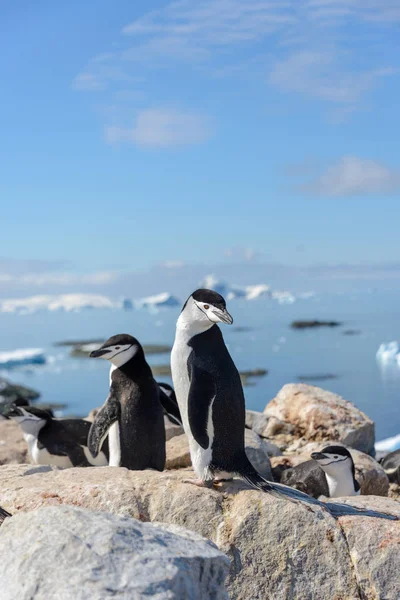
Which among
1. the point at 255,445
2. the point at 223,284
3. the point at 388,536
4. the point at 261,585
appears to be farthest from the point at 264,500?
the point at 223,284

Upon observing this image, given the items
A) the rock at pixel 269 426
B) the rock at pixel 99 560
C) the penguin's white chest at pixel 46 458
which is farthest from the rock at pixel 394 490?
the rock at pixel 99 560

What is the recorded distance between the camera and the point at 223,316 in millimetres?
4562

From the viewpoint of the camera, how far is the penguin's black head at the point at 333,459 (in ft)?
22.8

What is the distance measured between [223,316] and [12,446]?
17.3ft

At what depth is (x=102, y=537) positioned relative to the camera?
270 cm

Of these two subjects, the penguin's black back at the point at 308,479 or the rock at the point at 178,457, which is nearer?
the penguin's black back at the point at 308,479

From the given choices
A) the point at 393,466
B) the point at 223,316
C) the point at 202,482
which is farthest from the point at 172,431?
the point at 223,316

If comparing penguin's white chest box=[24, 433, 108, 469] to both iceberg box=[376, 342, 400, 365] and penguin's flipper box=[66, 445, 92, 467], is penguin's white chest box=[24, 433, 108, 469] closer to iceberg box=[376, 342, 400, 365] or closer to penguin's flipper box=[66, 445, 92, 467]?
penguin's flipper box=[66, 445, 92, 467]

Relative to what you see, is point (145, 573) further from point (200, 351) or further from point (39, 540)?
point (200, 351)

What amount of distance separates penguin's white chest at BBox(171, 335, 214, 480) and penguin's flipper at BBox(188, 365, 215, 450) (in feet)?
0.10

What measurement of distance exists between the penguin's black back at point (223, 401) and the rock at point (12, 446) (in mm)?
4631

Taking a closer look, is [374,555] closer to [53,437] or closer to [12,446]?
[53,437]

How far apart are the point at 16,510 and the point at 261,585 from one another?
1.50 meters

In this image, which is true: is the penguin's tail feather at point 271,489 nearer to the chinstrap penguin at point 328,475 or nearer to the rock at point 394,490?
the chinstrap penguin at point 328,475
